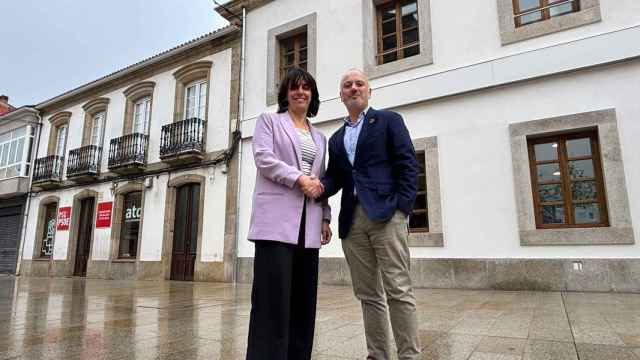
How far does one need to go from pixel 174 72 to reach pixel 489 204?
352 inches

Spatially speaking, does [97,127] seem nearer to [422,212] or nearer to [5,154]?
[5,154]

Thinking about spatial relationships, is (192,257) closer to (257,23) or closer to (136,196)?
(136,196)

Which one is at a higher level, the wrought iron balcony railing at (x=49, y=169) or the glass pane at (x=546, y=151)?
the wrought iron balcony railing at (x=49, y=169)

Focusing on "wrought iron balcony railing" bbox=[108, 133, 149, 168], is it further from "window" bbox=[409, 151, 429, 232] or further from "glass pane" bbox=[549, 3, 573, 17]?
"glass pane" bbox=[549, 3, 573, 17]

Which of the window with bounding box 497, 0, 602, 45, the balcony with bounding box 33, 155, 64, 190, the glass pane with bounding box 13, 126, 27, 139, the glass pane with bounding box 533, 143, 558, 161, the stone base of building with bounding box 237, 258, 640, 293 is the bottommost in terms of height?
the stone base of building with bounding box 237, 258, 640, 293

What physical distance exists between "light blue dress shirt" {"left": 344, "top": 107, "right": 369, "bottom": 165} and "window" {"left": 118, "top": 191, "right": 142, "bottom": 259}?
10193 mm

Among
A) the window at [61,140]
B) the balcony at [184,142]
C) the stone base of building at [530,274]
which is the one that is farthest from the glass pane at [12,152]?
the stone base of building at [530,274]

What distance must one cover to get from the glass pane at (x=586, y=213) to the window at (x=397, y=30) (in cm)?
378

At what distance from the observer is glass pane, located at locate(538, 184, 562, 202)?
593 cm

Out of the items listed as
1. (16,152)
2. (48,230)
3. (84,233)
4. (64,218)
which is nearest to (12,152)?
(16,152)

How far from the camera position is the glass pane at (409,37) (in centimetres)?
759

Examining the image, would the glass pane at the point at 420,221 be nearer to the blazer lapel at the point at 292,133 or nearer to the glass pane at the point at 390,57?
the glass pane at the point at 390,57

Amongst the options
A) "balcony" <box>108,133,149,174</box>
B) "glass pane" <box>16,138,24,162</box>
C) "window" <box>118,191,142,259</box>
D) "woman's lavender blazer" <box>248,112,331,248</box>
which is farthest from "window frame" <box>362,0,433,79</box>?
"glass pane" <box>16,138,24,162</box>

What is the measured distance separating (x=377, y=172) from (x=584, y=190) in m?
5.19
